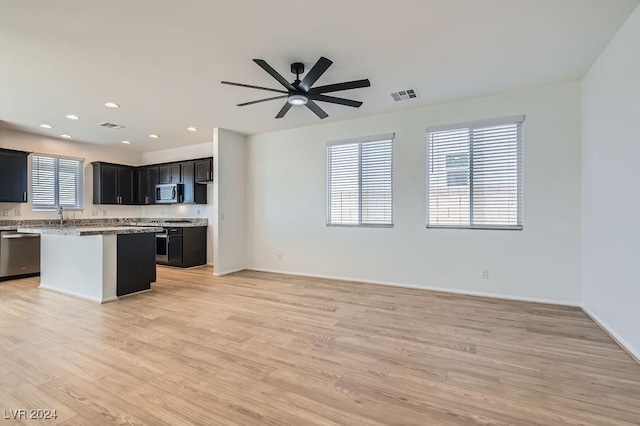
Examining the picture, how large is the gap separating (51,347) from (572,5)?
5140 millimetres

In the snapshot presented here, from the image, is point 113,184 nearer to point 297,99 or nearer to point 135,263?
point 135,263

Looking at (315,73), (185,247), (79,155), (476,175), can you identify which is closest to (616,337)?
(476,175)

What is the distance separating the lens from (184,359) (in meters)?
2.42

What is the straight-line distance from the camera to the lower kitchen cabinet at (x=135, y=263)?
165 inches

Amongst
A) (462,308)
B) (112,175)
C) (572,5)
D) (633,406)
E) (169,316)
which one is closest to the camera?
(633,406)

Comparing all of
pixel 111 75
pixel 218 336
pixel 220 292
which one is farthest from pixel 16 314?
pixel 111 75

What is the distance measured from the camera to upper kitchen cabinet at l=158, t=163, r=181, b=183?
6867 millimetres

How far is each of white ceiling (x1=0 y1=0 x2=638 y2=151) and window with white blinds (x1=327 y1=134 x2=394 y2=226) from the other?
0.82 metres

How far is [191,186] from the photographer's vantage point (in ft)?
21.8

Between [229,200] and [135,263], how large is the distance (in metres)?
2.01

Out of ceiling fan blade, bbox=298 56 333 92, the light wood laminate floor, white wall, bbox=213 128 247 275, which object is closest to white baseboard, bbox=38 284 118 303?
the light wood laminate floor

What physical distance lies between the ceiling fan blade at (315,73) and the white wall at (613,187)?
249cm

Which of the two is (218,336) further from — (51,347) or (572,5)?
(572,5)

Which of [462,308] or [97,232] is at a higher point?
[97,232]
